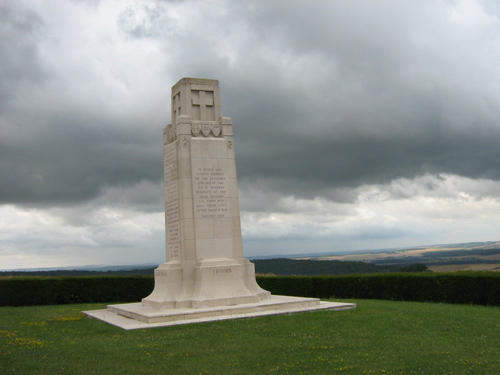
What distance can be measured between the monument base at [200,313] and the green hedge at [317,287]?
639cm

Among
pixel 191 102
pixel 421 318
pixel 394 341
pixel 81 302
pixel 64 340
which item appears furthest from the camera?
pixel 81 302

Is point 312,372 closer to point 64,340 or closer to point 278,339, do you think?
point 278,339

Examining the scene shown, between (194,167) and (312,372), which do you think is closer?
(312,372)

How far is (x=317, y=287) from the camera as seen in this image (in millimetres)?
24531

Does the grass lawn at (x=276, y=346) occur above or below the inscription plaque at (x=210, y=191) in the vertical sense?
below

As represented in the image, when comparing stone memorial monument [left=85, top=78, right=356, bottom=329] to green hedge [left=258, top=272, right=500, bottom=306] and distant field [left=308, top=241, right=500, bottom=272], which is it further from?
distant field [left=308, top=241, right=500, bottom=272]

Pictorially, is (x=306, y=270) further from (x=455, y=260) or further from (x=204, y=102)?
(x=455, y=260)

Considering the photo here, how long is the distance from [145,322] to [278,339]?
194 inches

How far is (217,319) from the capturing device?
13898mm

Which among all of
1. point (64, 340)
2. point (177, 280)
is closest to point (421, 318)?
point (177, 280)

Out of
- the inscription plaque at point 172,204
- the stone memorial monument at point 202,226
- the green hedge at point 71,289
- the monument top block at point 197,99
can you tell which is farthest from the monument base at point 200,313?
the green hedge at point 71,289

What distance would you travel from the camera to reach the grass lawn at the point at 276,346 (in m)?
8.55

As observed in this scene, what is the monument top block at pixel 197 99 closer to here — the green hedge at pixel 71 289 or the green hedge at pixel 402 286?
the green hedge at pixel 402 286

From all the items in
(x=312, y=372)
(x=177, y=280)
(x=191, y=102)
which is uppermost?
(x=191, y=102)
